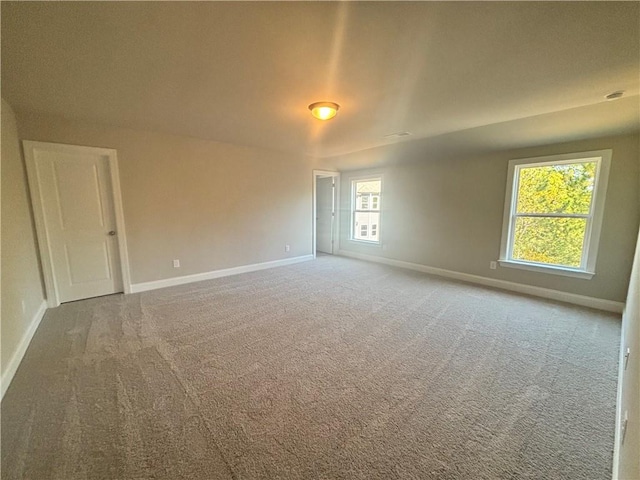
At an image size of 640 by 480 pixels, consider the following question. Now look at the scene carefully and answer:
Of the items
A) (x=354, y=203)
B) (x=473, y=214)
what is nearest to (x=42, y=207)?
(x=354, y=203)

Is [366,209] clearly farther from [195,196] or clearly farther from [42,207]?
[42,207]

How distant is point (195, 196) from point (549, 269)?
5.37 meters

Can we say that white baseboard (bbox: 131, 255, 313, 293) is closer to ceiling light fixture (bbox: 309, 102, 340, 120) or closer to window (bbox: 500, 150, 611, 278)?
ceiling light fixture (bbox: 309, 102, 340, 120)

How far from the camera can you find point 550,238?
3.62 metres

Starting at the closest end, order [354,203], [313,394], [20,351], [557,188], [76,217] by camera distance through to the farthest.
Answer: [313,394] < [20,351] < [76,217] < [557,188] < [354,203]

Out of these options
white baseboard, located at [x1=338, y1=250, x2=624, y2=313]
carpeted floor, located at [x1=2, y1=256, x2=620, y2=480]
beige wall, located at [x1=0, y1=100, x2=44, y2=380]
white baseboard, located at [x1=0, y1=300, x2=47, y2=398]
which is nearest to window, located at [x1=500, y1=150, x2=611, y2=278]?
white baseboard, located at [x1=338, y1=250, x2=624, y2=313]

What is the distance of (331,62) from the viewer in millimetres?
1851

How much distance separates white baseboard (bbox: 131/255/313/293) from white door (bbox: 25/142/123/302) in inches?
13.0

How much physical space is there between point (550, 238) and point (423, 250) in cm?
189

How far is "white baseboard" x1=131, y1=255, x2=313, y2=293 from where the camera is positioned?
381cm

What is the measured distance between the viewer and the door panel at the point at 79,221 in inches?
123

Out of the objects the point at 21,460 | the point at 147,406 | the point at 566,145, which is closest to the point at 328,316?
the point at 147,406

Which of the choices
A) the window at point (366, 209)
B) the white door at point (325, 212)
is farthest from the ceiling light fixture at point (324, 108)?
the white door at point (325, 212)

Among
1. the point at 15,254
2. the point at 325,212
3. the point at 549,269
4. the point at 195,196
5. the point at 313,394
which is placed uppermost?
the point at 195,196
